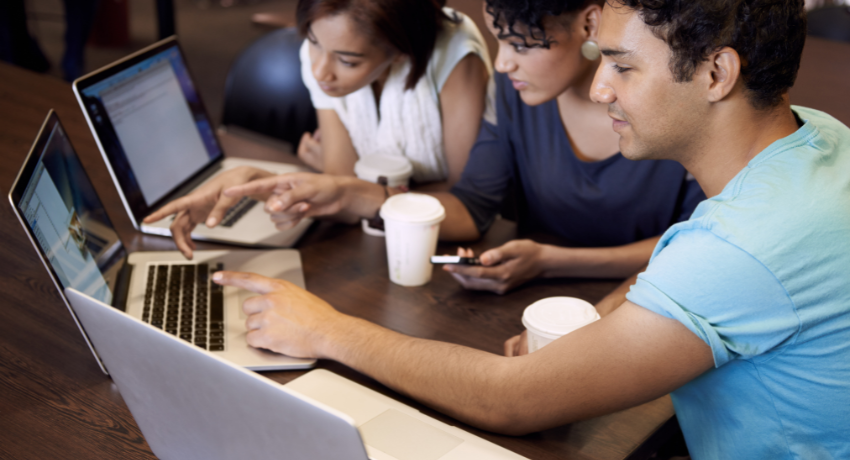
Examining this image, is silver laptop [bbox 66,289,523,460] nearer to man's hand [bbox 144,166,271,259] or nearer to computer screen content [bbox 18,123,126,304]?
computer screen content [bbox 18,123,126,304]

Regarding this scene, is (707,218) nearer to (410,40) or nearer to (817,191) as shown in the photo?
(817,191)

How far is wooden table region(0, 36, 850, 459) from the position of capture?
0.86m

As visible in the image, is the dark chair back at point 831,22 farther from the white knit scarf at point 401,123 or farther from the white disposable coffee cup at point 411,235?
the white disposable coffee cup at point 411,235

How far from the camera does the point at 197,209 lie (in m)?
1.25

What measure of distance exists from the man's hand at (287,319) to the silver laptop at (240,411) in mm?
62

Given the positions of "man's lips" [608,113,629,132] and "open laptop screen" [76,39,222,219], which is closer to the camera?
"man's lips" [608,113,629,132]

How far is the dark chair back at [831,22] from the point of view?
3.02m

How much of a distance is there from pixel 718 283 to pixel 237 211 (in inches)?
38.9

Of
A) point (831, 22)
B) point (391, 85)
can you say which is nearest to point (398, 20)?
point (391, 85)

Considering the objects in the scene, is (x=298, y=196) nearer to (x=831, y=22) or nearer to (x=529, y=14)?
(x=529, y=14)

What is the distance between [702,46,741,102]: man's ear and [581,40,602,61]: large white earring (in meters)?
0.51

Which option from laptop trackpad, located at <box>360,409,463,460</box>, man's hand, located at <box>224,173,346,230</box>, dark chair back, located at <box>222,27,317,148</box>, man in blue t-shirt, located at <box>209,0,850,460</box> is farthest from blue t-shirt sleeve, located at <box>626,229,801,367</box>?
dark chair back, located at <box>222,27,317,148</box>

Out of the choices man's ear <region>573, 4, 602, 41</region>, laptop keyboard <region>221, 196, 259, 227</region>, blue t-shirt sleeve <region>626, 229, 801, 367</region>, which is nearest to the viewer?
blue t-shirt sleeve <region>626, 229, 801, 367</region>

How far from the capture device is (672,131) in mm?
864
